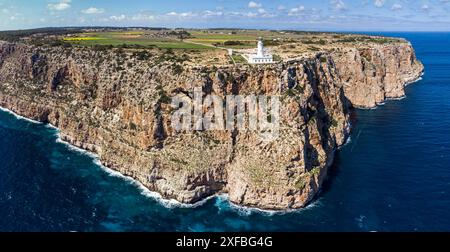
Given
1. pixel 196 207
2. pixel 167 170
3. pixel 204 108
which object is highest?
pixel 204 108

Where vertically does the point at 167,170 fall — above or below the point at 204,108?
below

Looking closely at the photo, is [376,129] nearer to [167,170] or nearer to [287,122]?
[287,122]

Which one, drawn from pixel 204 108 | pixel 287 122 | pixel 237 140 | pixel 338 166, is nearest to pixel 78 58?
pixel 204 108

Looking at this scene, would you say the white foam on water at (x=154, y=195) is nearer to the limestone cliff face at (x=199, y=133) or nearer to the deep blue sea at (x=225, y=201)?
the deep blue sea at (x=225, y=201)

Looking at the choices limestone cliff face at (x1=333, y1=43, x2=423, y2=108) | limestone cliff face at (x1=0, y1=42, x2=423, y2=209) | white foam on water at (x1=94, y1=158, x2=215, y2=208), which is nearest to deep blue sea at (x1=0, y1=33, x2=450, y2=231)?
white foam on water at (x1=94, y1=158, x2=215, y2=208)

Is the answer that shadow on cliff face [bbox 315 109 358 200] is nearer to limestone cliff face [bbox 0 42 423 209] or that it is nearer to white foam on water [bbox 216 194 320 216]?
limestone cliff face [bbox 0 42 423 209]

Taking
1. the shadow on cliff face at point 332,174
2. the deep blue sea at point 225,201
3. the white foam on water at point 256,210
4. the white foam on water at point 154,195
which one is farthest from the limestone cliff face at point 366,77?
the white foam on water at point 154,195

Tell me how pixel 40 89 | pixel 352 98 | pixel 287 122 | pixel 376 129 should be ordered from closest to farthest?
pixel 287 122 → pixel 376 129 → pixel 40 89 → pixel 352 98
